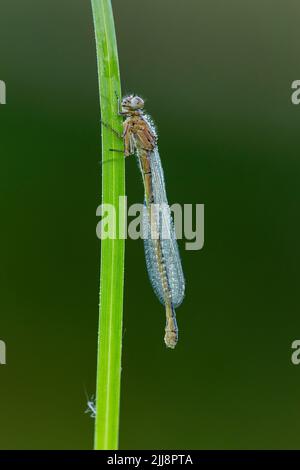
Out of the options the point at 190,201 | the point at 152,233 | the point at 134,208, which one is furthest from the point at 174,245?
the point at 190,201

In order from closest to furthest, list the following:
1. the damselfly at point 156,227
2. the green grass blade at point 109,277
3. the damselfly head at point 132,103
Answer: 1. the green grass blade at point 109,277
2. the damselfly head at point 132,103
3. the damselfly at point 156,227

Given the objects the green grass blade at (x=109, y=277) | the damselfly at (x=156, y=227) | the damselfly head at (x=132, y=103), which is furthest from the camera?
the damselfly at (x=156, y=227)

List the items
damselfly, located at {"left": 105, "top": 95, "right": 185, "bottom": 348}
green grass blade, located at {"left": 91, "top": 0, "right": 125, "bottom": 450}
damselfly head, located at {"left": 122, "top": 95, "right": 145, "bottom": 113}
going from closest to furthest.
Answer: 1. green grass blade, located at {"left": 91, "top": 0, "right": 125, "bottom": 450}
2. damselfly head, located at {"left": 122, "top": 95, "right": 145, "bottom": 113}
3. damselfly, located at {"left": 105, "top": 95, "right": 185, "bottom": 348}

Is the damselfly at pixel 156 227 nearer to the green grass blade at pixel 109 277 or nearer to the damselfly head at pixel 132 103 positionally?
the damselfly head at pixel 132 103

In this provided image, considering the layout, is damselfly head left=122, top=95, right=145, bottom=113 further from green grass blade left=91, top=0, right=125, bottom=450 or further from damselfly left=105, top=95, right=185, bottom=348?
green grass blade left=91, top=0, right=125, bottom=450

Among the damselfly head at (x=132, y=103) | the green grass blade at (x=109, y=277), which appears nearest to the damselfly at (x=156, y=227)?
the damselfly head at (x=132, y=103)

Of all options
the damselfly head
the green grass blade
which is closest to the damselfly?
the damselfly head
